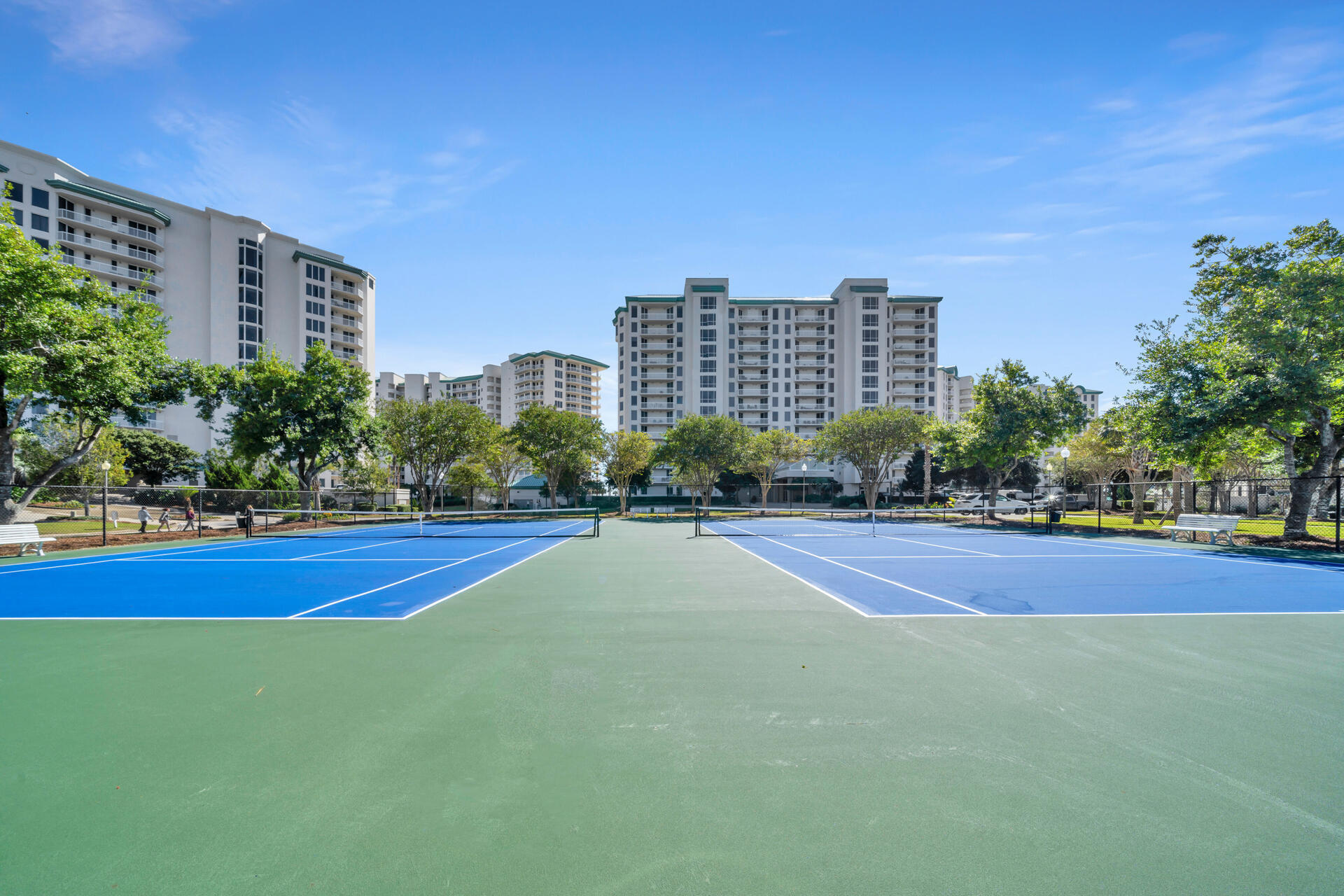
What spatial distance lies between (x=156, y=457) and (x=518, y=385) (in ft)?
273

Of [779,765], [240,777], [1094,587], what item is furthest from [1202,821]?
[1094,587]

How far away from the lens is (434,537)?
24.5 meters

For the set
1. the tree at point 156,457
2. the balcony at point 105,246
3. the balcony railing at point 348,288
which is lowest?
the tree at point 156,457

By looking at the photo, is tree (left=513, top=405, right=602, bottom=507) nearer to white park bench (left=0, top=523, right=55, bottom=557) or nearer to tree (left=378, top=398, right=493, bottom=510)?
tree (left=378, top=398, right=493, bottom=510)

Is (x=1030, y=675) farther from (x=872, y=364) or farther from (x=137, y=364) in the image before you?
(x=872, y=364)

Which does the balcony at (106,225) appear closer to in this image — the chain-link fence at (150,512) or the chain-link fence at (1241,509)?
the chain-link fence at (150,512)

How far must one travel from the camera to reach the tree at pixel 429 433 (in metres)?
39.3

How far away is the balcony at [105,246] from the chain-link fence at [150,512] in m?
32.3

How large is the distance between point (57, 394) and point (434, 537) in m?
13.5

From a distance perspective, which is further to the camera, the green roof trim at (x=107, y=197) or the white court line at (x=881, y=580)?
the green roof trim at (x=107, y=197)

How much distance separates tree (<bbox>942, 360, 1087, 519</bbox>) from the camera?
109 feet

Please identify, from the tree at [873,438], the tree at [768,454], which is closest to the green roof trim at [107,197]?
the tree at [768,454]

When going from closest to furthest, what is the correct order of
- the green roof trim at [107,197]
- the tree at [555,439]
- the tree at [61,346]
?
1. the tree at [61,346]
2. the tree at [555,439]
3. the green roof trim at [107,197]

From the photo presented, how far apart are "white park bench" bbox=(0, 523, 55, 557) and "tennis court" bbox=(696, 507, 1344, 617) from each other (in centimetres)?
2169
